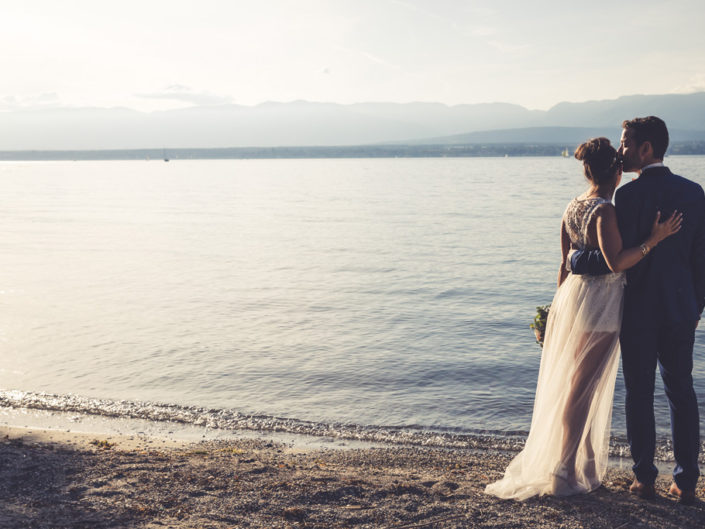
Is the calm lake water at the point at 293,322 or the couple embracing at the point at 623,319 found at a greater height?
the couple embracing at the point at 623,319

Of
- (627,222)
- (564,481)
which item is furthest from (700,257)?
(564,481)

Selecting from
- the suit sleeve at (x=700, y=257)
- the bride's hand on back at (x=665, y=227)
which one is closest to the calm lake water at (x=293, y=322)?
the suit sleeve at (x=700, y=257)

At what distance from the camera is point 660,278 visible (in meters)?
4.71

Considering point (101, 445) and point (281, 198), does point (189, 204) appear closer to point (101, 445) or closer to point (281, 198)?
point (281, 198)

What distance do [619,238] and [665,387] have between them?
126cm

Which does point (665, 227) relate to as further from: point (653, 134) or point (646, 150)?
point (653, 134)

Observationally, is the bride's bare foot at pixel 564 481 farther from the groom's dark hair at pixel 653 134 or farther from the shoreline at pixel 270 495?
the groom's dark hair at pixel 653 134

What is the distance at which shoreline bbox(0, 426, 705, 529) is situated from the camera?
4645 mm

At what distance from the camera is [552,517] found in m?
4.64

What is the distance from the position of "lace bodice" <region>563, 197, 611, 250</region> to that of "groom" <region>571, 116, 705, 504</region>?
0.12 metres

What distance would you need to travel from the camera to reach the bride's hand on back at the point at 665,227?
460 cm

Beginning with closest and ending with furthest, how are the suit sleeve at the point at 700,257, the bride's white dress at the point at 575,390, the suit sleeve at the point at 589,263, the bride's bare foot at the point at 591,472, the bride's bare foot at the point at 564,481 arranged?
1. the suit sleeve at the point at 700,257
2. the suit sleeve at the point at 589,263
3. the bride's white dress at the point at 575,390
4. the bride's bare foot at the point at 564,481
5. the bride's bare foot at the point at 591,472

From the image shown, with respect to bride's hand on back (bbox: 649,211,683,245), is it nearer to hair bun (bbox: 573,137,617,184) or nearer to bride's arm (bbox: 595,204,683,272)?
bride's arm (bbox: 595,204,683,272)

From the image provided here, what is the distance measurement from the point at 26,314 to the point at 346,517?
12912mm
